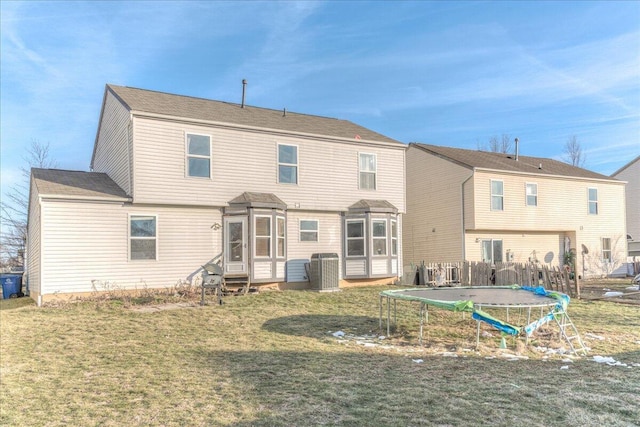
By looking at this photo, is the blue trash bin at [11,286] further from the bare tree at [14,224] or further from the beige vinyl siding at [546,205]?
the beige vinyl siding at [546,205]

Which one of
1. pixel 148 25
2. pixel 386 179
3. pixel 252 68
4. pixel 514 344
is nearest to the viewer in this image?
pixel 514 344

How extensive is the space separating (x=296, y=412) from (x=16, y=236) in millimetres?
32238

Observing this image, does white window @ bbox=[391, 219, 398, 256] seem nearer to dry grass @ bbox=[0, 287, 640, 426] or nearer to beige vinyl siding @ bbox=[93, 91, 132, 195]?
dry grass @ bbox=[0, 287, 640, 426]

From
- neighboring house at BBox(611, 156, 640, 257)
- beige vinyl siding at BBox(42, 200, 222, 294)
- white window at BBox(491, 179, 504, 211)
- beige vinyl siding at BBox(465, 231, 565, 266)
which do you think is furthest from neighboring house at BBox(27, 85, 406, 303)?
neighboring house at BBox(611, 156, 640, 257)

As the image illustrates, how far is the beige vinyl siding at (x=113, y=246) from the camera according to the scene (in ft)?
41.3

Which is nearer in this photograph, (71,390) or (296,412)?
(296,412)

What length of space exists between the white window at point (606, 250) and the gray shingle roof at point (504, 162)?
363cm

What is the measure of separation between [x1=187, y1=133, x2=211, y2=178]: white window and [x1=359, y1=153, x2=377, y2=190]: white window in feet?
20.6

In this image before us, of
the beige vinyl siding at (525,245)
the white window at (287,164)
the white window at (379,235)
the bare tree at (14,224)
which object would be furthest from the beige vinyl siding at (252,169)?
the bare tree at (14,224)

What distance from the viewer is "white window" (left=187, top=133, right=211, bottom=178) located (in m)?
14.7

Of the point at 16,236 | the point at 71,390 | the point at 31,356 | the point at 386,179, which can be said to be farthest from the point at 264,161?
the point at 16,236

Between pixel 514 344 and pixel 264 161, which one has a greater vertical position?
pixel 264 161

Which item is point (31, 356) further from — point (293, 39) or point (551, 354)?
point (293, 39)

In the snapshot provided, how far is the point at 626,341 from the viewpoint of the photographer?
810cm
